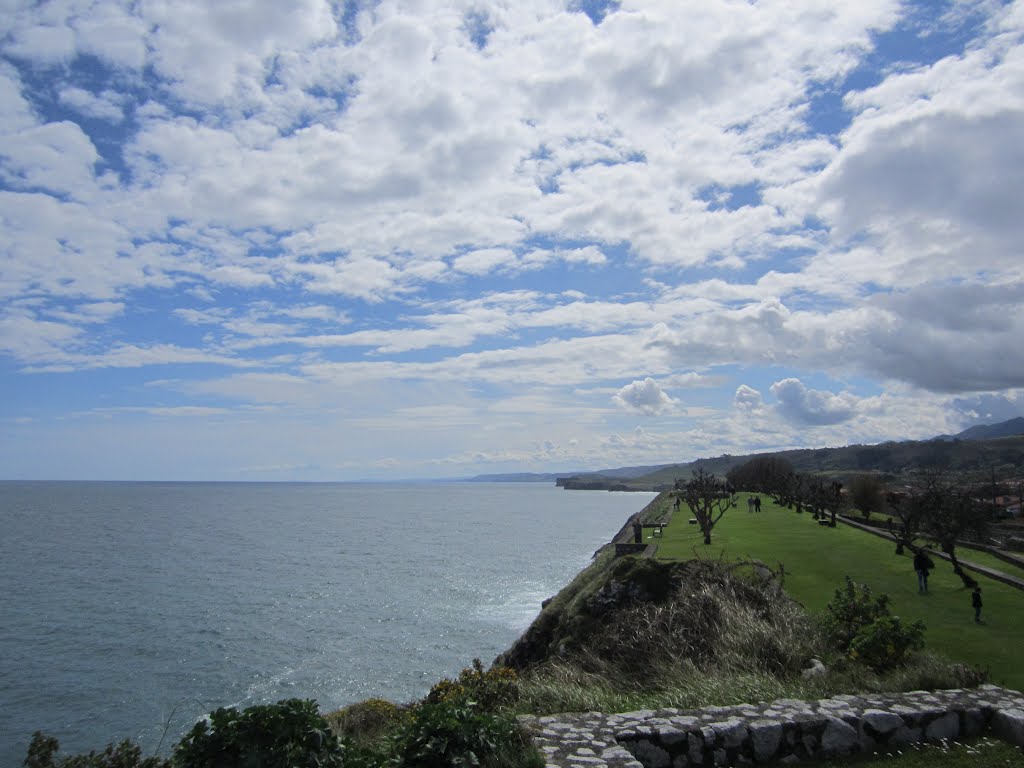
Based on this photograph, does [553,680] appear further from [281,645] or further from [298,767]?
[281,645]

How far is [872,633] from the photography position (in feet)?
43.5

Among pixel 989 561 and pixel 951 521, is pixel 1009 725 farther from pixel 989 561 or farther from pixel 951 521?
pixel 951 521

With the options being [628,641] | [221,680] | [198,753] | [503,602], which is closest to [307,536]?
[503,602]

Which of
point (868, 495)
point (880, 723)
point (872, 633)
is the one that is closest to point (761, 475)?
point (868, 495)

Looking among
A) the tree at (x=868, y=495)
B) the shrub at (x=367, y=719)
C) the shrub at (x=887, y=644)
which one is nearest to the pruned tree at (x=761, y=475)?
the tree at (x=868, y=495)

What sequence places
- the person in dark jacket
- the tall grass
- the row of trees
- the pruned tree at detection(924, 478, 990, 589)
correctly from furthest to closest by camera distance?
the row of trees
the pruned tree at detection(924, 478, 990, 589)
the person in dark jacket
the tall grass

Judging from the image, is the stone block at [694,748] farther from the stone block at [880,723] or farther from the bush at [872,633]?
the bush at [872,633]

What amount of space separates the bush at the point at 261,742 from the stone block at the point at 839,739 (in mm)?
6353

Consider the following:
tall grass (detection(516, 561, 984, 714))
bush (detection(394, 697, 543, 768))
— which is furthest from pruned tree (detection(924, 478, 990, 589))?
bush (detection(394, 697, 543, 768))

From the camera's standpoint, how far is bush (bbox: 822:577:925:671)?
12898 millimetres

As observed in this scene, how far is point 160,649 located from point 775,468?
10652cm

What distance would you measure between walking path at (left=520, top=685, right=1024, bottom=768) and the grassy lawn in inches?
154

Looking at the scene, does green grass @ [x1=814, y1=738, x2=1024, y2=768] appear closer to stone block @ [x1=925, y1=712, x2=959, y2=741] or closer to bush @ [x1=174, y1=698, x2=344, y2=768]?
stone block @ [x1=925, y1=712, x2=959, y2=741]

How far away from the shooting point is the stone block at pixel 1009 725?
934cm
